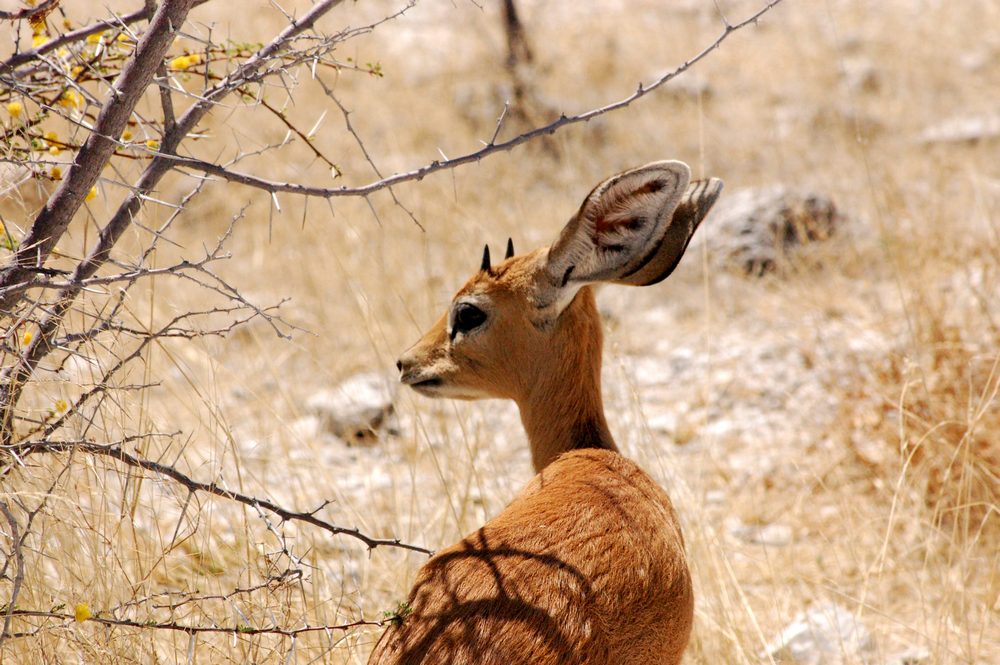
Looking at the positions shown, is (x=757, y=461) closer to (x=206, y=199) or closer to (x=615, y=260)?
(x=615, y=260)

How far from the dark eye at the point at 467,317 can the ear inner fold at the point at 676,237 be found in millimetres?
470

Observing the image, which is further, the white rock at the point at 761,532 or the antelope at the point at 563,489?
the white rock at the point at 761,532

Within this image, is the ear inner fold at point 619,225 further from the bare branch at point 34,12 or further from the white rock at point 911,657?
the white rock at point 911,657

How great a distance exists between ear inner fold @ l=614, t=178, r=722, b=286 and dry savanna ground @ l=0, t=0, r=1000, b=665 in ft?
2.12

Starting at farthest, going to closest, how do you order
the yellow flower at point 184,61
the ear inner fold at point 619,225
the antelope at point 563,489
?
1. the yellow flower at point 184,61
2. the ear inner fold at point 619,225
3. the antelope at point 563,489

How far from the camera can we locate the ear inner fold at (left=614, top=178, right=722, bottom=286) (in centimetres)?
286

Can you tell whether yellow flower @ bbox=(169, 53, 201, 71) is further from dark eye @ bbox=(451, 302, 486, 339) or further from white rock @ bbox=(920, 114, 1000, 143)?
white rock @ bbox=(920, 114, 1000, 143)

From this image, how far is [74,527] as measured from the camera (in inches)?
95.7

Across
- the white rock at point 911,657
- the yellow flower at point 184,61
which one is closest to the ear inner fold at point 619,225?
the yellow flower at point 184,61

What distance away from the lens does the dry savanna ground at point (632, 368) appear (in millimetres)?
3020

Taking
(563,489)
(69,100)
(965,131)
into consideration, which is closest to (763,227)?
(965,131)

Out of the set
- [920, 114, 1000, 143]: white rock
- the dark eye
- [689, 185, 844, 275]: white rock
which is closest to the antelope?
the dark eye

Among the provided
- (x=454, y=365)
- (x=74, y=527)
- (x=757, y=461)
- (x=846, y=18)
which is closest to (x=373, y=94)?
(x=846, y=18)

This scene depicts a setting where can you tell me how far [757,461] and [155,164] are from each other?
3.24 meters
